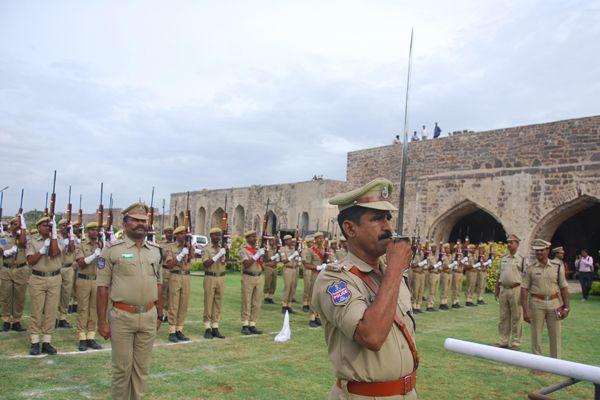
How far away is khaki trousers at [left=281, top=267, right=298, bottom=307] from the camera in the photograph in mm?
10938

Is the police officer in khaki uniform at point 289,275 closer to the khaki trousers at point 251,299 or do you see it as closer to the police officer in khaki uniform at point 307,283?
the police officer in khaki uniform at point 307,283

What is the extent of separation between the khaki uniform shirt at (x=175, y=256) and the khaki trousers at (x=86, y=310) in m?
1.19

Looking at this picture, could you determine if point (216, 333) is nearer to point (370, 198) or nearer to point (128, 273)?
point (128, 273)

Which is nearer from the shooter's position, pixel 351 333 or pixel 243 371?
pixel 351 333

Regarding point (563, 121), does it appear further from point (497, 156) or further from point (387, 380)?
point (387, 380)

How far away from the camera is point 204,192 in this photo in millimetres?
31625

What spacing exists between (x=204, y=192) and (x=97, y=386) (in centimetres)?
2694

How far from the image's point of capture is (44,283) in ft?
21.0

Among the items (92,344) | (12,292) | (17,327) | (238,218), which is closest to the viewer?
(92,344)

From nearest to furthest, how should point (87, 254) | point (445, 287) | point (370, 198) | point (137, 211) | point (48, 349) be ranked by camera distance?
point (370, 198), point (137, 211), point (48, 349), point (87, 254), point (445, 287)

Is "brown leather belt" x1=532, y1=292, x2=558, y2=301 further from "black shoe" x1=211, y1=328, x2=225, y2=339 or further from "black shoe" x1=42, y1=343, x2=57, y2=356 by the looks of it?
"black shoe" x1=42, y1=343, x2=57, y2=356

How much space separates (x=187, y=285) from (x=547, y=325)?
207 inches

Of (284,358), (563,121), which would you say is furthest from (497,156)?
(284,358)

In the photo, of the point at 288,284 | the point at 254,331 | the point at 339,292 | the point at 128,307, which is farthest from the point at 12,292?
the point at 339,292
